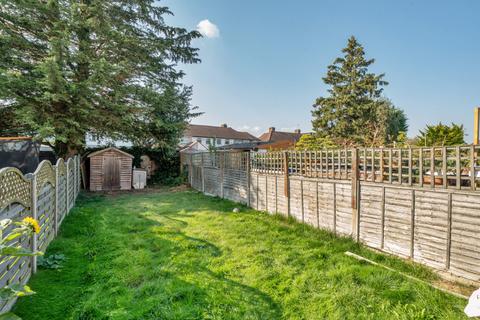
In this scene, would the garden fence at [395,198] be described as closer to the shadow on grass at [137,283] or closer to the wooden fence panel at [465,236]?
the wooden fence panel at [465,236]

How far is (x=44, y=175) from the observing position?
3846 mm

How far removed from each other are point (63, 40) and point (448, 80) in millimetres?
14132

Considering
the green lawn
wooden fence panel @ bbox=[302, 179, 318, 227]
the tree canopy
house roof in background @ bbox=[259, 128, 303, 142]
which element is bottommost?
the green lawn

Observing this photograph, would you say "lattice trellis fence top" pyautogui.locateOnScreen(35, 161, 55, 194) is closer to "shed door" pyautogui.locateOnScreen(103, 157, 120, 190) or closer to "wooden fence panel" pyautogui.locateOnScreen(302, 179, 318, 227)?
"wooden fence panel" pyautogui.locateOnScreen(302, 179, 318, 227)

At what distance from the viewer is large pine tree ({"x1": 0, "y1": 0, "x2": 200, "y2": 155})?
346 inches

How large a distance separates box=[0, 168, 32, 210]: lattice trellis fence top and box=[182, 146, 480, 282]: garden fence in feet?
15.4

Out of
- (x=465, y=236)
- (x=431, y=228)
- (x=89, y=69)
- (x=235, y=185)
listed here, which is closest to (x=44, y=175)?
(x=235, y=185)

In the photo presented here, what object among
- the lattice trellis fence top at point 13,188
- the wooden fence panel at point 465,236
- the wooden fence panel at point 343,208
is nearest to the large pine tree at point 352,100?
the wooden fence panel at point 343,208

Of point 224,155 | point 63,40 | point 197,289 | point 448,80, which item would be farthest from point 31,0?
point 448,80

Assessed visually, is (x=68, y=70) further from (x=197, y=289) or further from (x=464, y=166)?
(x=464, y=166)

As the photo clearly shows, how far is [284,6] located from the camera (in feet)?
29.7

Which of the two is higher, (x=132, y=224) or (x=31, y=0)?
(x=31, y=0)

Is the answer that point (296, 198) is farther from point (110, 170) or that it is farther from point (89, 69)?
point (110, 170)

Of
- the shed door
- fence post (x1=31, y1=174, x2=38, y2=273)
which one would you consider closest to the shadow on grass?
fence post (x1=31, y1=174, x2=38, y2=273)
